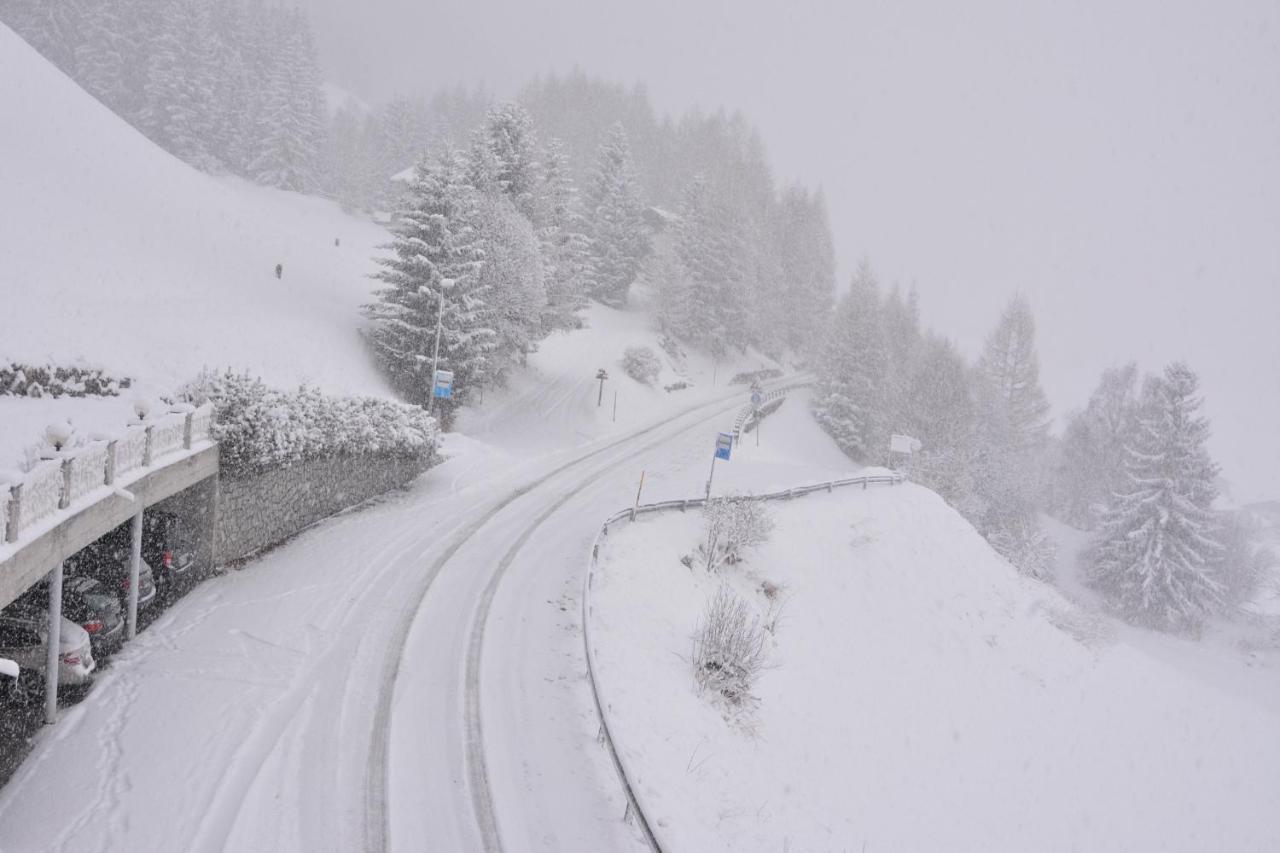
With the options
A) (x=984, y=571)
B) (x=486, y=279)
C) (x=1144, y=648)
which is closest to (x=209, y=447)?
(x=486, y=279)

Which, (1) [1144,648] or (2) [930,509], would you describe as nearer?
(2) [930,509]

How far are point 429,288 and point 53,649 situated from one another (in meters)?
22.1

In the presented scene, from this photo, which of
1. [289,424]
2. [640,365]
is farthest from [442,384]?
[640,365]

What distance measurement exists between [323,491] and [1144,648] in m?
36.6

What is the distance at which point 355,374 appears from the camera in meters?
29.0

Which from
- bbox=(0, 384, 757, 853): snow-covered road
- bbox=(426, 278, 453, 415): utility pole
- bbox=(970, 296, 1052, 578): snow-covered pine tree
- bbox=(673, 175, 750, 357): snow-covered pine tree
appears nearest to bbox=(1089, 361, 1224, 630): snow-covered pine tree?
bbox=(970, 296, 1052, 578): snow-covered pine tree

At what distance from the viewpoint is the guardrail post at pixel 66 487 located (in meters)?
10.7

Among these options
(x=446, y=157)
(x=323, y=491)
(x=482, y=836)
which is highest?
(x=446, y=157)

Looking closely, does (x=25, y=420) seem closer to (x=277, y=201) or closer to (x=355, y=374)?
(x=355, y=374)

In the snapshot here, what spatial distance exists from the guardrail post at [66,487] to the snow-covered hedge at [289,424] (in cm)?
496

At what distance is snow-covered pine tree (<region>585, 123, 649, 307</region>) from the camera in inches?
2360

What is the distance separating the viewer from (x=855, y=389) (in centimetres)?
5362

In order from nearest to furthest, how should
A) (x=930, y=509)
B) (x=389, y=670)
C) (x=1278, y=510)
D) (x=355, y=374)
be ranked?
(x=389, y=670)
(x=355, y=374)
(x=930, y=509)
(x=1278, y=510)

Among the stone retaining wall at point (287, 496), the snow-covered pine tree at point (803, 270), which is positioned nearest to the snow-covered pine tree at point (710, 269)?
the snow-covered pine tree at point (803, 270)
